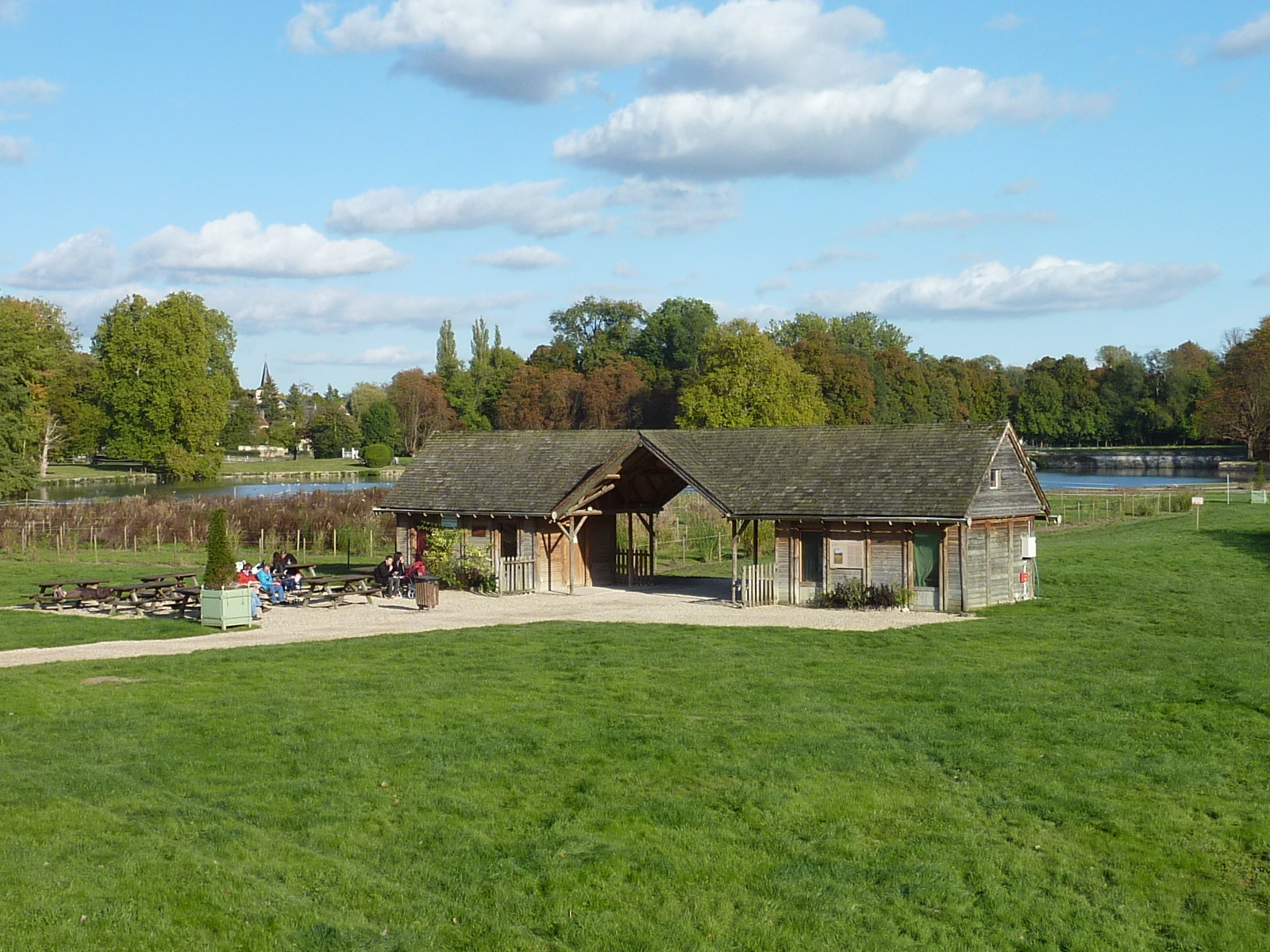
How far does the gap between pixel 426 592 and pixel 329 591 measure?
113 inches

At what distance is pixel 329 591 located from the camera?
30688 millimetres

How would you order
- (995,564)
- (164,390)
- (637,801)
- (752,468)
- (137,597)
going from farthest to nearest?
(164,390)
(752,468)
(995,564)
(137,597)
(637,801)

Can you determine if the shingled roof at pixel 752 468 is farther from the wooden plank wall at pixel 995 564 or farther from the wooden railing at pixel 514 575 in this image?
the wooden plank wall at pixel 995 564

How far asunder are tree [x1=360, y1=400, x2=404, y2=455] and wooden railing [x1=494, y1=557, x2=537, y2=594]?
96.4 m

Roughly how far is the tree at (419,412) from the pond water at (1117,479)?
6290cm

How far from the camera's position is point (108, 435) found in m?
107

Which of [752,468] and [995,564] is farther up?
[752,468]

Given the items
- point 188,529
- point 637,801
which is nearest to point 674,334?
point 188,529

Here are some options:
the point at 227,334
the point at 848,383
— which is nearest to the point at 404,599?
the point at 848,383

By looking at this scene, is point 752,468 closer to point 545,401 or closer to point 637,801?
point 637,801

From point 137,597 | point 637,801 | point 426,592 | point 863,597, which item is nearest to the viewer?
point 637,801

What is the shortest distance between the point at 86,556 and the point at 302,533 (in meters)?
7.96

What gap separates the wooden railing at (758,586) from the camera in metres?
30.8

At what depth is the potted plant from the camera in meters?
26.0
